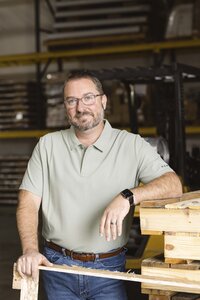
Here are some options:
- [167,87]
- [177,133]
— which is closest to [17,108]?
[167,87]

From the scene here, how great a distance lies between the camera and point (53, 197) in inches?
139

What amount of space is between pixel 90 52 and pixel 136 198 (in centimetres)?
811

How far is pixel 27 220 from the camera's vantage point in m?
3.47

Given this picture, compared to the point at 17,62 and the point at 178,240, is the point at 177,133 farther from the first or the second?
the point at 17,62

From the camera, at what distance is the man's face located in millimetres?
3406

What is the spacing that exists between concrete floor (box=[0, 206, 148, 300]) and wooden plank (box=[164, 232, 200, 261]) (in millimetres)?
2519

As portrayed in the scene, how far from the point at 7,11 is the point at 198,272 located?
10.8 meters

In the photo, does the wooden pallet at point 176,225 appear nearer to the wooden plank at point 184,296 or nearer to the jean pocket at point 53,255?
the wooden plank at point 184,296

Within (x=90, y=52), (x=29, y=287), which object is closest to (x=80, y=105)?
(x=29, y=287)

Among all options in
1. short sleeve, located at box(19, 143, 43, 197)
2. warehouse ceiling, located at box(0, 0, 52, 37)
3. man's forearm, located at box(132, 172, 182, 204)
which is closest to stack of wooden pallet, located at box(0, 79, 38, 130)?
warehouse ceiling, located at box(0, 0, 52, 37)

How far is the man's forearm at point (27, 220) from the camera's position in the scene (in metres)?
3.38

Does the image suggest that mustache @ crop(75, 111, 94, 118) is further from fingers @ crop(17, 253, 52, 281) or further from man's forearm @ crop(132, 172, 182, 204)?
fingers @ crop(17, 253, 52, 281)

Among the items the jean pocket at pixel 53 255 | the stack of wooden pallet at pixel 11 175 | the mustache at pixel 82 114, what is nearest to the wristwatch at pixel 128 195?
the mustache at pixel 82 114

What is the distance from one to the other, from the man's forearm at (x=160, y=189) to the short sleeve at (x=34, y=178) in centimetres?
59
